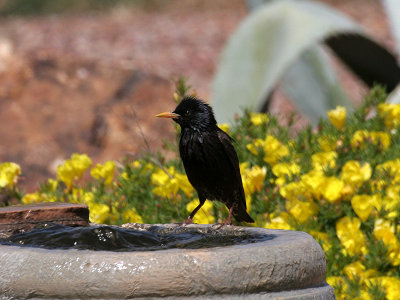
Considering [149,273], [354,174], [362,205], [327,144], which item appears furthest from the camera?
[327,144]

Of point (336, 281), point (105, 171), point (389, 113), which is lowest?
point (336, 281)

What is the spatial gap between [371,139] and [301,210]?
1.00m

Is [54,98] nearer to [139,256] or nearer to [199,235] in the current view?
[199,235]

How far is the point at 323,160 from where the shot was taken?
3984 millimetres

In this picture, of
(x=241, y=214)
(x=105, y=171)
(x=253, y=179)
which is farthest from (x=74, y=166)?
(x=241, y=214)

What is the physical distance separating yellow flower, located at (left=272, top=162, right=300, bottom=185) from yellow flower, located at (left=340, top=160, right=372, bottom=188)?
33 cm

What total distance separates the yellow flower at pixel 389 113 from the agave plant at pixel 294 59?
234 centimetres

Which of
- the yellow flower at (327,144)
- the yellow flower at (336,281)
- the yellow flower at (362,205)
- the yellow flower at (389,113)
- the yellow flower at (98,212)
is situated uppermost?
the yellow flower at (389,113)

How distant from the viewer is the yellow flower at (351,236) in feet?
11.0

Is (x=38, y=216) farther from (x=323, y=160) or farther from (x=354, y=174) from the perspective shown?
(x=323, y=160)

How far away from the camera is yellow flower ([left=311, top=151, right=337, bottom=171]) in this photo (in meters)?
3.93

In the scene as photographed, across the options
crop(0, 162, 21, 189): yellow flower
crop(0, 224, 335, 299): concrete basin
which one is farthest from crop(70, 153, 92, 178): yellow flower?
crop(0, 224, 335, 299): concrete basin

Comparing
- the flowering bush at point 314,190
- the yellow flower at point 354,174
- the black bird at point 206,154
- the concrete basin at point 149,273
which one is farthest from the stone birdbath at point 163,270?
the yellow flower at point 354,174

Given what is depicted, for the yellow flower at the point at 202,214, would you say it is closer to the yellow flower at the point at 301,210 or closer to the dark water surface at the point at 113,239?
the yellow flower at the point at 301,210
